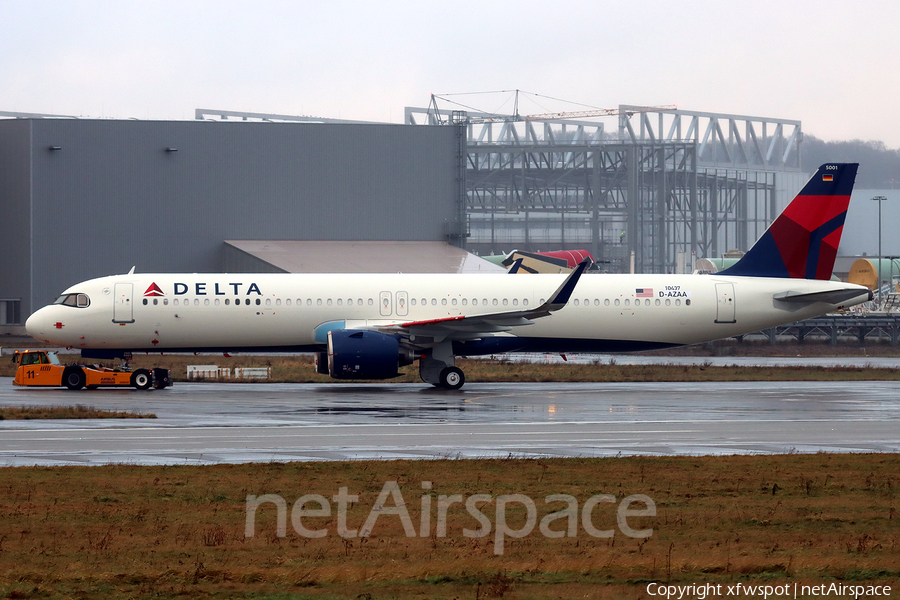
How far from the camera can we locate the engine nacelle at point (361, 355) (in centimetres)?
3250

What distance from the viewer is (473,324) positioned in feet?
112

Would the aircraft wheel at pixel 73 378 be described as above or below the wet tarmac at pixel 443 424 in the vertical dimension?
above

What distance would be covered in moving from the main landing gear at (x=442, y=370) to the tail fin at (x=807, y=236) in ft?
37.4

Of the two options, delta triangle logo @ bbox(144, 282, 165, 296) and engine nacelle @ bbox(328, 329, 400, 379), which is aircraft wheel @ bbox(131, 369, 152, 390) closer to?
delta triangle logo @ bbox(144, 282, 165, 296)

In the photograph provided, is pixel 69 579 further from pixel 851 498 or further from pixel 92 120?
pixel 92 120

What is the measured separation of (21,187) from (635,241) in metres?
85.1

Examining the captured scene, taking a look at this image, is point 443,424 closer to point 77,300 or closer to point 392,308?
point 392,308

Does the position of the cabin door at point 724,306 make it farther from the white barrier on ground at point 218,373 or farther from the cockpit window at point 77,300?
the cockpit window at point 77,300

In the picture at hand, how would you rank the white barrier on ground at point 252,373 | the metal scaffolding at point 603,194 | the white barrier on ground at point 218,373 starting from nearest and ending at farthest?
the white barrier on ground at point 252,373 → the white barrier on ground at point 218,373 → the metal scaffolding at point 603,194

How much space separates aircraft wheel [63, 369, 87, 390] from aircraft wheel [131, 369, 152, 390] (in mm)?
1606

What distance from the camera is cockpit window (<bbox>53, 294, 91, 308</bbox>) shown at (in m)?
34.8

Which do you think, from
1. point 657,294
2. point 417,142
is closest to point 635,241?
point 417,142

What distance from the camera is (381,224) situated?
70688 millimetres

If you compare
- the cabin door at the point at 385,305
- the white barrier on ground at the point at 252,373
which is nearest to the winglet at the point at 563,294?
the cabin door at the point at 385,305
